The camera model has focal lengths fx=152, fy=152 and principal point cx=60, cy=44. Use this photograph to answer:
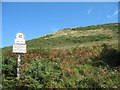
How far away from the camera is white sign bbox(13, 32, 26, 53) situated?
8.20 meters

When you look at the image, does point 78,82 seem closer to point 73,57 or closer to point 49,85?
point 49,85

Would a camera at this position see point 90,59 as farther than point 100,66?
Yes

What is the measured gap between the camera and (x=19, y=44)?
8273 millimetres

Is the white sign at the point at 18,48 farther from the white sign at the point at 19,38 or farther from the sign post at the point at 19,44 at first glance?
the white sign at the point at 19,38

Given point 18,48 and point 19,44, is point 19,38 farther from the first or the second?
point 18,48

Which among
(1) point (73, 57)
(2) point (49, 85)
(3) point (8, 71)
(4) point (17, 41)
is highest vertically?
(4) point (17, 41)

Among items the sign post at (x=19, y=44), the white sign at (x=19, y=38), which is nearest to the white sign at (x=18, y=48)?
the sign post at (x=19, y=44)

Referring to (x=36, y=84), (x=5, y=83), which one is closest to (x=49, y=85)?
(x=36, y=84)

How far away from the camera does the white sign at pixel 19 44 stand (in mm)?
8203

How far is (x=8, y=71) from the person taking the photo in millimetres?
8531

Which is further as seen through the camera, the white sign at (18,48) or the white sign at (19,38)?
the white sign at (19,38)

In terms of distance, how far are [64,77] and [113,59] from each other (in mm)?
4885

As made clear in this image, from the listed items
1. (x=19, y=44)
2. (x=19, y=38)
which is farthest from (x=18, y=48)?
(x=19, y=38)

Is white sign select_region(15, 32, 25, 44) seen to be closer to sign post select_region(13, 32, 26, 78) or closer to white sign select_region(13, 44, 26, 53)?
sign post select_region(13, 32, 26, 78)
